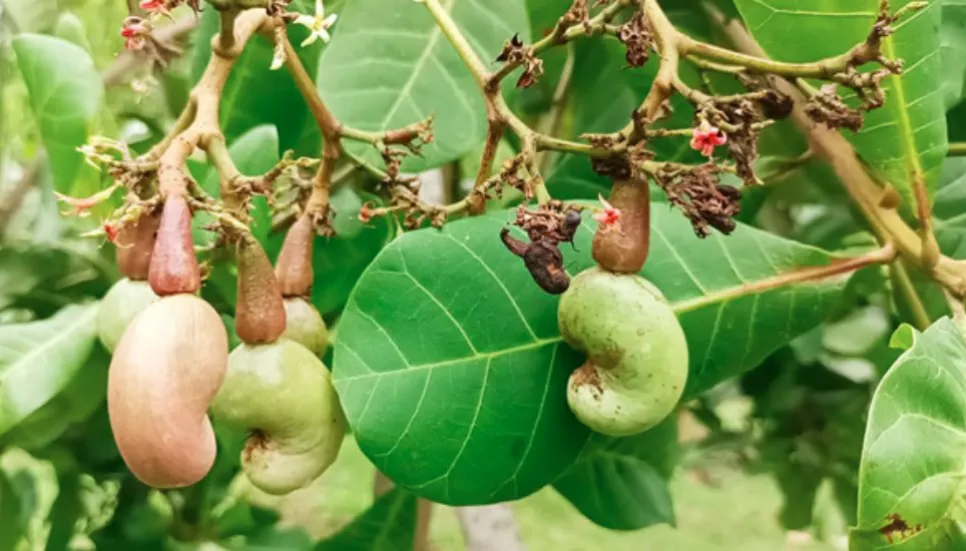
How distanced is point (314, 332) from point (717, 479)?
204cm

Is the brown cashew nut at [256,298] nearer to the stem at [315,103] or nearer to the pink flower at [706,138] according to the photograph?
the stem at [315,103]

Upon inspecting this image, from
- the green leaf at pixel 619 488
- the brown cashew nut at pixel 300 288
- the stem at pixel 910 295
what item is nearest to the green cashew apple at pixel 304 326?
the brown cashew nut at pixel 300 288

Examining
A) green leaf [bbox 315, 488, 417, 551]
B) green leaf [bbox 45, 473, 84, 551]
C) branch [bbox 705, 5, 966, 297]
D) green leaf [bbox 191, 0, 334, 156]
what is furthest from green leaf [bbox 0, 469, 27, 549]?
branch [bbox 705, 5, 966, 297]

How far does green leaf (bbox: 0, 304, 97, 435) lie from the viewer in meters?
0.74

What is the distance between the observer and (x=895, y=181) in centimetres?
74

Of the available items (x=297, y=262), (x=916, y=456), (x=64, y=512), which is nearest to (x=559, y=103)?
(x=297, y=262)

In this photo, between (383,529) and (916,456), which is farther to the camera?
(383,529)

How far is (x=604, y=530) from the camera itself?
107 inches

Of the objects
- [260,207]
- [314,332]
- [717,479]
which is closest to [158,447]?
[314,332]

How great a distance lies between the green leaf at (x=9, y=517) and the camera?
109 cm

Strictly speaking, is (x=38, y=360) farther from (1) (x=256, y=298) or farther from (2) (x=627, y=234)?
(2) (x=627, y=234)

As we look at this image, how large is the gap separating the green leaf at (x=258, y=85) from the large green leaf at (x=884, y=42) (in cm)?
37

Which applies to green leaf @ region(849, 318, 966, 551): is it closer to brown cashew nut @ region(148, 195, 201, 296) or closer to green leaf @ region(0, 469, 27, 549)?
brown cashew nut @ region(148, 195, 201, 296)

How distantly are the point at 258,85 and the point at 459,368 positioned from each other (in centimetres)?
36
